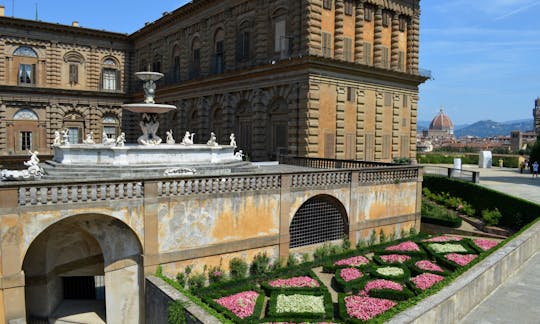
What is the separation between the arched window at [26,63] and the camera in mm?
47125

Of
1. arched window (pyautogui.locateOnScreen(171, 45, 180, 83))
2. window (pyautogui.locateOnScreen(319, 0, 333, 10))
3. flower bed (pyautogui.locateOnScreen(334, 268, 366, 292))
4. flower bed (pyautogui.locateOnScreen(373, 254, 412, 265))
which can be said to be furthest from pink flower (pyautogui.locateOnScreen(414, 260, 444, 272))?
arched window (pyautogui.locateOnScreen(171, 45, 180, 83))

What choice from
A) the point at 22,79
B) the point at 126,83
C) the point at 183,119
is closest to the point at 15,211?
the point at 183,119

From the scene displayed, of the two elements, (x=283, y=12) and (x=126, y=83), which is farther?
(x=126, y=83)

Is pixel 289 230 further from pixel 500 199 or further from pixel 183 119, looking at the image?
pixel 183 119

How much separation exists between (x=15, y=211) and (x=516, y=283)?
15726mm

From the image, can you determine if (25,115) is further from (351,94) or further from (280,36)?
(351,94)

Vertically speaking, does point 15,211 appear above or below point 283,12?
below

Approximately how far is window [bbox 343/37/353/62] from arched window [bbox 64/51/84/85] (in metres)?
34.3

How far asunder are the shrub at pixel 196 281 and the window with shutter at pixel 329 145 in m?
17.4

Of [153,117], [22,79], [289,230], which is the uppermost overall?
[22,79]

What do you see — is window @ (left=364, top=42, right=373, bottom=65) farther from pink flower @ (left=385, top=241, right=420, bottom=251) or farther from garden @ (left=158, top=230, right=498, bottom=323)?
garden @ (left=158, top=230, right=498, bottom=323)

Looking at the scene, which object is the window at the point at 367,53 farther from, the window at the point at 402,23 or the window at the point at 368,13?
the window at the point at 402,23

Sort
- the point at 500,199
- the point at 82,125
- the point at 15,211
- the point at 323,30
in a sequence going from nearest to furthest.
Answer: the point at 15,211
the point at 500,199
the point at 323,30
the point at 82,125

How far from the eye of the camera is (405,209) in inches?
862
